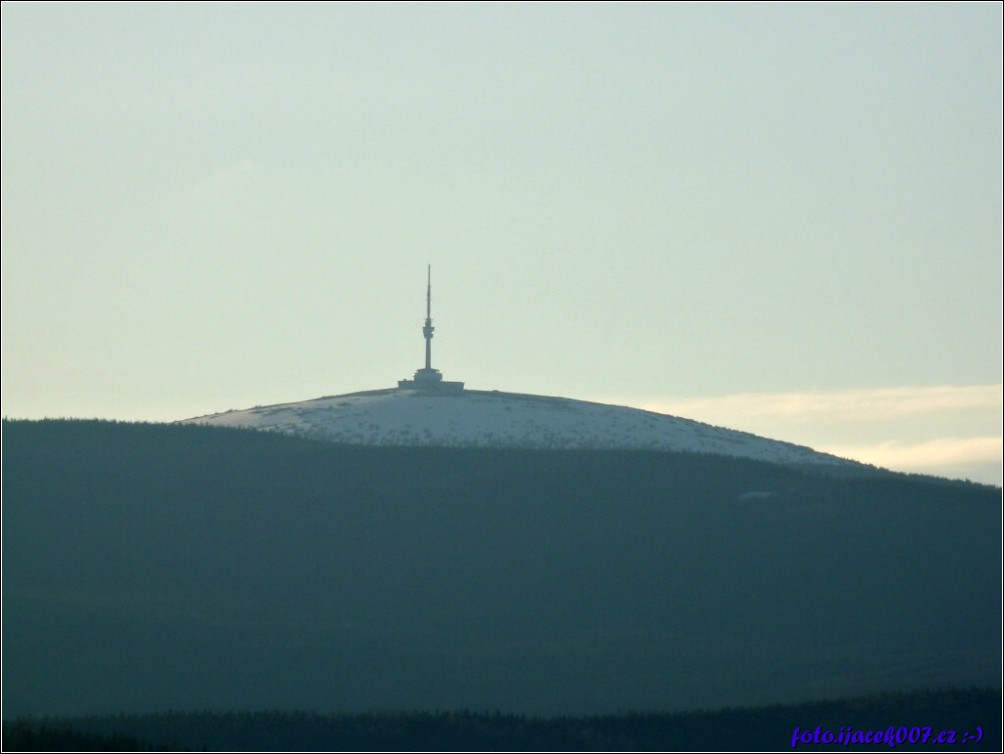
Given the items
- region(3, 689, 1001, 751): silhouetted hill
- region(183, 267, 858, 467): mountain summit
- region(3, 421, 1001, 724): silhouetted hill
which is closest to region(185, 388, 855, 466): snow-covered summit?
region(183, 267, 858, 467): mountain summit

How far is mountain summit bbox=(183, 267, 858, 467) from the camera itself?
3041 inches

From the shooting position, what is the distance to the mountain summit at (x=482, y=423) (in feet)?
253

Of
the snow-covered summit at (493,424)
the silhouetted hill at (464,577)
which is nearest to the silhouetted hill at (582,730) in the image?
the silhouetted hill at (464,577)

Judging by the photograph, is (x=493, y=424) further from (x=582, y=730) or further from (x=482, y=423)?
(x=582, y=730)

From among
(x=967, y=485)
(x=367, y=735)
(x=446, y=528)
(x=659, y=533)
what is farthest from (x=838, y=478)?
(x=367, y=735)

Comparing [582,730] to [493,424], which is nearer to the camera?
[582,730]

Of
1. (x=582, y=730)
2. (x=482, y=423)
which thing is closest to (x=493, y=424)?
(x=482, y=423)

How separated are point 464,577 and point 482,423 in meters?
18.2

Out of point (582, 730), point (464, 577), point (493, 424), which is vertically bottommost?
point (582, 730)

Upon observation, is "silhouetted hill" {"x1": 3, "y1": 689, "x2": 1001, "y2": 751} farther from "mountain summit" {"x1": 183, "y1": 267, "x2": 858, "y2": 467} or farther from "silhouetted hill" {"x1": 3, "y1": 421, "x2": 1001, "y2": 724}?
"mountain summit" {"x1": 183, "y1": 267, "x2": 858, "y2": 467}

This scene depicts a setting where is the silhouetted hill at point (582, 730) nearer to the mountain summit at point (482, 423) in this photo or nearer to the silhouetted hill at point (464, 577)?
the silhouetted hill at point (464, 577)

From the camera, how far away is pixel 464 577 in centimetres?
6122

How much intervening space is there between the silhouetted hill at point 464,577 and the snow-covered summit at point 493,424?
274 cm

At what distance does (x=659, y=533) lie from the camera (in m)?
66.1
